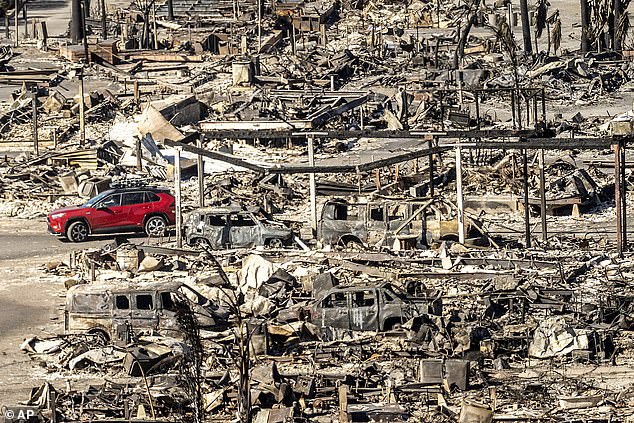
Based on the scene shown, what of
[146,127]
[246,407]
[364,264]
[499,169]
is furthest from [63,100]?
[246,407]

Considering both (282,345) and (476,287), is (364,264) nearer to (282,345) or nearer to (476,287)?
(476,287)

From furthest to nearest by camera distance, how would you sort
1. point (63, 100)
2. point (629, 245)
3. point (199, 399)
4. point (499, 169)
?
1. point (63, 100)
2. point (499, 169)
3. point (629, 245)
4. point (199, 399)

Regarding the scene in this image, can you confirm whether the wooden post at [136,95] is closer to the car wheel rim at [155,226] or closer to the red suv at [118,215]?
the red suv at [118,215]

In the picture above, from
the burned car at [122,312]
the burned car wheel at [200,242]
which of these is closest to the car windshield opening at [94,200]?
the burned car wheel at [200,242]

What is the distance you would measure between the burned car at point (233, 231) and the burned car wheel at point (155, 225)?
2.15 metres

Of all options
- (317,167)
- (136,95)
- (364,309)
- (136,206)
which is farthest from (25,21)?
(364,309)

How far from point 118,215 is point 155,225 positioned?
95cm

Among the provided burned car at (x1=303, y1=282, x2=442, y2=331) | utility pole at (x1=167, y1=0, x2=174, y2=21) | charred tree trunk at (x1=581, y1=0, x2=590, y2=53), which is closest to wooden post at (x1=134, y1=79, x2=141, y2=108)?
charred tree trunk at (x1=581, y1=0, x2=590, y2=53)

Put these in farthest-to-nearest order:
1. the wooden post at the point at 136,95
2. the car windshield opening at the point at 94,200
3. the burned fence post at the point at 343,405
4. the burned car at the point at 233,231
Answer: the wooden post at the point at 136,95 → the car windshield opening at the point at 94,200 → the burned car at the point at 233,231 → the burned fence post at the point at 343,405

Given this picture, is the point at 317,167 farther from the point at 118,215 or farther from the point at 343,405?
the point at 343,405

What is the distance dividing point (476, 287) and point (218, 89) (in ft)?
91.1

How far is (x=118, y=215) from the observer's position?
38.6 metres

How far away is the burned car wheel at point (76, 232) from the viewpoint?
38.2 m

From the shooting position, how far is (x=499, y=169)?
43.6m
